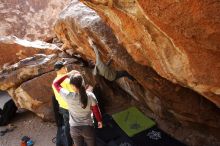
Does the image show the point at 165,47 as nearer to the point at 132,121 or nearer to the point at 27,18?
the point at 132,121

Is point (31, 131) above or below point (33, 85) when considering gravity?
below

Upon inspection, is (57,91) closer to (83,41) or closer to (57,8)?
(83,41)

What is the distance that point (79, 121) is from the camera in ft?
16.0

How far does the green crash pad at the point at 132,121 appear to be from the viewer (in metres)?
6.84

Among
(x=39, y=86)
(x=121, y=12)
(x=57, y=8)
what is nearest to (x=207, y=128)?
(x=121, y=12)

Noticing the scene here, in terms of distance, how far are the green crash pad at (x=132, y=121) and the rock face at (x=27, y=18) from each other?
8.20 metres

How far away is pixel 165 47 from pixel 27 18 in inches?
511

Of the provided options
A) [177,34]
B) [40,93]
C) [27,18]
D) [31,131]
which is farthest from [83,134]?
[27,18]

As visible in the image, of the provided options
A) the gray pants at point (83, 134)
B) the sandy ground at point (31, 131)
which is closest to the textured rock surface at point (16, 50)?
the sandy ground at point (31, 131)

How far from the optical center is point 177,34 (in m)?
3.34

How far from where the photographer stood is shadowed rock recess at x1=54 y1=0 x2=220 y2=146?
3174 millimetres

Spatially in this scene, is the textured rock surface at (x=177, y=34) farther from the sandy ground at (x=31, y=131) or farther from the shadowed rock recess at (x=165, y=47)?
the sandy ground at (x=31, y=131)

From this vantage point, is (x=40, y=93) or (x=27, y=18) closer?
(x=40, y=93)

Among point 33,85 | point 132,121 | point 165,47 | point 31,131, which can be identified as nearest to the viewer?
point 165,47
